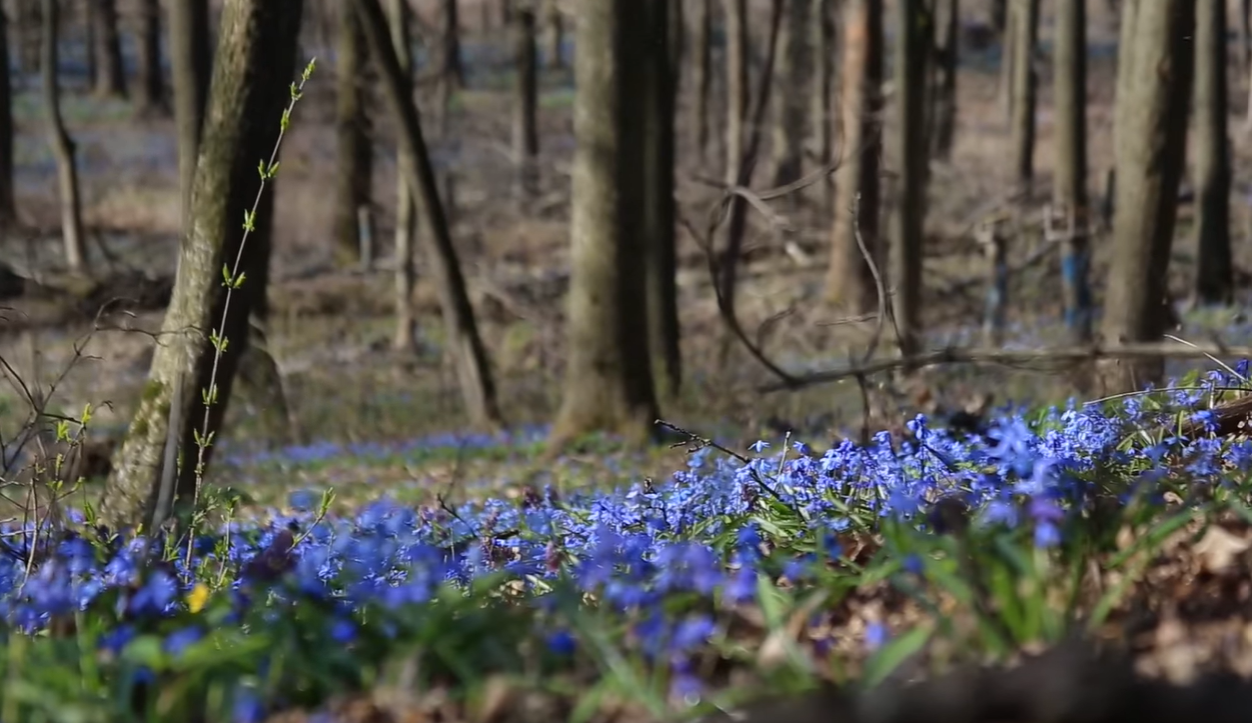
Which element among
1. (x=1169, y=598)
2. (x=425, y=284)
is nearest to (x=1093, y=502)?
(x=1169, y=598)

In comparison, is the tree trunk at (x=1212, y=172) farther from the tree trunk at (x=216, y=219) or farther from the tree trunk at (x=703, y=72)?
the tree trunk at (x=216, y=219)

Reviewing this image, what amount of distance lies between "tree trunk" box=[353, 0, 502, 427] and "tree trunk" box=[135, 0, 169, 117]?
103ft

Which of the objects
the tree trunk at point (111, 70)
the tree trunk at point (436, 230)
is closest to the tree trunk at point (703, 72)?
the tree trunk at point (436, 230)

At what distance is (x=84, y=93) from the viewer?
4794 cm

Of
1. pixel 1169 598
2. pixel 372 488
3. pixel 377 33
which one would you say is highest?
pixel 377 33

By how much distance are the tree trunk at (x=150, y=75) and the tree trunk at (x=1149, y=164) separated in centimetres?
3637

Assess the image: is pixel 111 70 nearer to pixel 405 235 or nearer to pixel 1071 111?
pixel 405 235

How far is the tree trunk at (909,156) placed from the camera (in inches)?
595

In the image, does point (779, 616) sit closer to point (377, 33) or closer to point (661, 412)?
point (661, 412)

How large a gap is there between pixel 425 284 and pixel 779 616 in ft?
65.4

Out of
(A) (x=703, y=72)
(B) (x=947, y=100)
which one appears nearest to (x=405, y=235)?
(A) (x=703, y=72)

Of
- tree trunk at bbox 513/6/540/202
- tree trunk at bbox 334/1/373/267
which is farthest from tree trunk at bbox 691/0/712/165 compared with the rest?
tree trunk at bbox 334/1/373/267

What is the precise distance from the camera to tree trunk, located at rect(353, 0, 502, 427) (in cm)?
1205

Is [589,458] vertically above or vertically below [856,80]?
below
